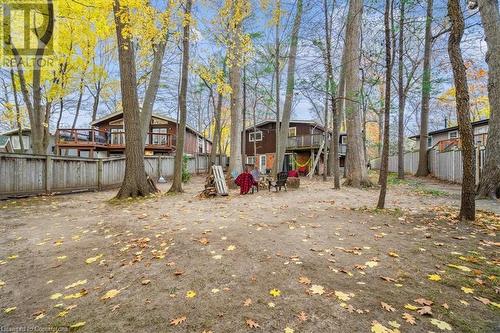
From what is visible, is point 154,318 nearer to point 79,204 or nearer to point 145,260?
point 145,260

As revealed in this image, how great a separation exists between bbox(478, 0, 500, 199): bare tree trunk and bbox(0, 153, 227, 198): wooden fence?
14.4 m

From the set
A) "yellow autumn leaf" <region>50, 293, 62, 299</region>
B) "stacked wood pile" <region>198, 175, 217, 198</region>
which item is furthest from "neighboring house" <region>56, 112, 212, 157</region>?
"yellow autumn leaf" <region>50, 293, 62, 299</region>

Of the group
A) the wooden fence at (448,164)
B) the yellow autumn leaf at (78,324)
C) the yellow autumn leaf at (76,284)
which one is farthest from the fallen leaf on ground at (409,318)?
the wooden fence at (448,164)

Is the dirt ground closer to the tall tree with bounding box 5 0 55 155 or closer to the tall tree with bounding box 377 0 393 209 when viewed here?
the tall tree with bounding box 377 0 393 209

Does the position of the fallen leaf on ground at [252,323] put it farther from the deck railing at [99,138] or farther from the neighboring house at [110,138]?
the deck railing at [99,138]

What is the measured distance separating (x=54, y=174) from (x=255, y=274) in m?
10.9

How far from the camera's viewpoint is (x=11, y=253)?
4312mm

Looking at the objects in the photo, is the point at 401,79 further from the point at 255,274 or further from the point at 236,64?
the point at 255,274

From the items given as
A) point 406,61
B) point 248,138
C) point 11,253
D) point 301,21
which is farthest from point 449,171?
point 248,138

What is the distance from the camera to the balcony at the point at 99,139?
2111 cm

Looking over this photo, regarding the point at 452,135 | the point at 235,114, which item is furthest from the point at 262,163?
the point at 452,135

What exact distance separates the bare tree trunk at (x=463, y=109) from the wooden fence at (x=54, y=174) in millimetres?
12565

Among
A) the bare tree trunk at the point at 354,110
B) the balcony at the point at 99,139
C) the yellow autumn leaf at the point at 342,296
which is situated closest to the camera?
the yellow autumn leaf at the point at 342,296

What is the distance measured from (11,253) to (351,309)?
4.98m
